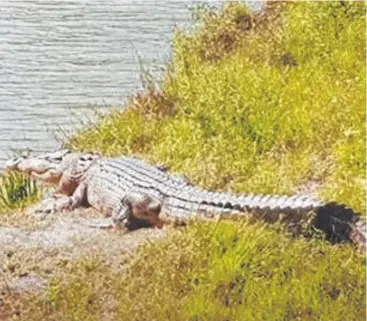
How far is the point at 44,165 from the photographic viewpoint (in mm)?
4543

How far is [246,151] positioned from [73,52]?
66.9 inches

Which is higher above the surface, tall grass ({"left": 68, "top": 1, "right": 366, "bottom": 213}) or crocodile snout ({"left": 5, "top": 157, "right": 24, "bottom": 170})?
tall grass ({"left": 68, "top": 1, "right": 366, "bottom": 213})

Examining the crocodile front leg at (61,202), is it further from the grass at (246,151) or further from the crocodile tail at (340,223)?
the crocodile tail at (340,223)

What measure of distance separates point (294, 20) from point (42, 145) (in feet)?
4.22

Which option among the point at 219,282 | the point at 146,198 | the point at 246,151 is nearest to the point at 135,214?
the point at 146,198

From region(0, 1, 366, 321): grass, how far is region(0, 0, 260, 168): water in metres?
0.17

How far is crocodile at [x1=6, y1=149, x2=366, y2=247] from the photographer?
3.39 meters

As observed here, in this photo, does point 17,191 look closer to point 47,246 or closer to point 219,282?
point 47,246

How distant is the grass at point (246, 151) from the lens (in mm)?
3076

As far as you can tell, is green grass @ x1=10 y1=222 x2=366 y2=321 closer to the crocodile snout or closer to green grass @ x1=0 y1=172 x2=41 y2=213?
green grass @ x1=0 y1=172 x2=41 y2=213

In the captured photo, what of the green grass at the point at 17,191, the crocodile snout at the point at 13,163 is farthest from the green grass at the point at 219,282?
the crocodile snout at the point at 13,163

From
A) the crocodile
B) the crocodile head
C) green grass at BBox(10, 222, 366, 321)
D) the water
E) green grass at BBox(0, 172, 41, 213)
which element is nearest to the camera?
green grass at BBox(10, 222, 366, 321)

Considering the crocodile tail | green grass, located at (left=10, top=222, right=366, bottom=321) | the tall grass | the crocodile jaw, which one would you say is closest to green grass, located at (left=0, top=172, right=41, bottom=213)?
the crocodile jaw

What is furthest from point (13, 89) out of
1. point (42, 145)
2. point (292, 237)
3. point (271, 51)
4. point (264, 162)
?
point (292, 237)
